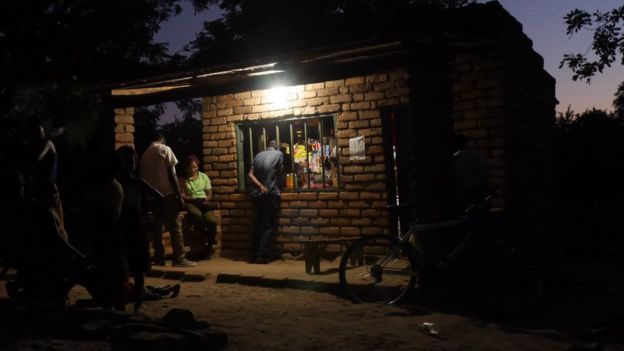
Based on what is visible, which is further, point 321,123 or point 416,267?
point 321,123

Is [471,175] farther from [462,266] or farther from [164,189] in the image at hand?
[164,189]

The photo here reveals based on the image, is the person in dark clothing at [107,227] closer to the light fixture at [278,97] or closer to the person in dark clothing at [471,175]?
the person in dark clothing at [471,175]

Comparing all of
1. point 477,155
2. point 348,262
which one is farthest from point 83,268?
point 477,155

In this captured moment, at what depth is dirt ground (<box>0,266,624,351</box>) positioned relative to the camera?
4.83 meters

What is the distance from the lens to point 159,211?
917 cm

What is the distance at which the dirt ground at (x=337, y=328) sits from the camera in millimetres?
4828

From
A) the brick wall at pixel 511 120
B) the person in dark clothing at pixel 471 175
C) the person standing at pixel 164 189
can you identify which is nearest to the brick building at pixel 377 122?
the brick wall at pixel 511 120

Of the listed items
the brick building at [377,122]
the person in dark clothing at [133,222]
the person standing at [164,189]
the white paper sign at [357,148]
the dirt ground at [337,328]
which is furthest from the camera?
the white paper sign at [357,148]

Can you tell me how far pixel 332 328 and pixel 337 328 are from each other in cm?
4

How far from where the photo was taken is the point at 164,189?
9.16m

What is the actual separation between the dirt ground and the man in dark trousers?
1.93 m

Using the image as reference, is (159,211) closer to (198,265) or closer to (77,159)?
(198,265)

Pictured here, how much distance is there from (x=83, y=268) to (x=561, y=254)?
283 inches

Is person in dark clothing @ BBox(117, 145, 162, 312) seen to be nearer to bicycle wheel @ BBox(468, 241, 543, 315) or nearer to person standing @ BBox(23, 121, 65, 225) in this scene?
person standing @ BBox(23, 121, 65, 225)
